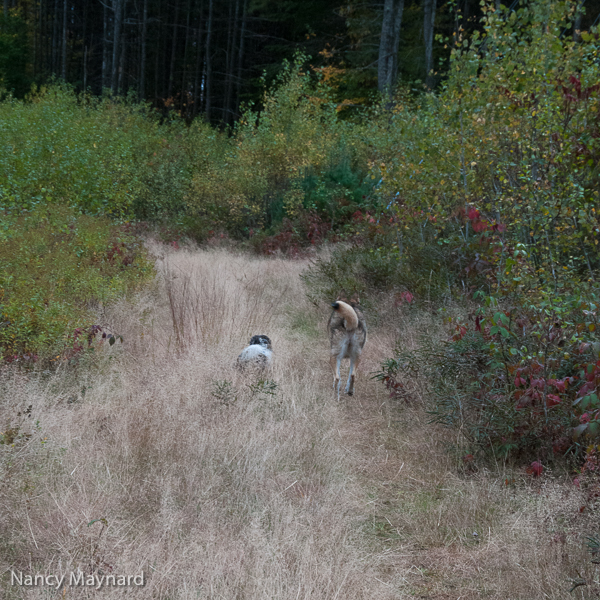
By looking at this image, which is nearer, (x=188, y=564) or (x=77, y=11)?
(x=188, y=564)

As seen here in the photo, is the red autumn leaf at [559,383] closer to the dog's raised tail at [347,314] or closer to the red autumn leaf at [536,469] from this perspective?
the red autumn leaf at [536,469]

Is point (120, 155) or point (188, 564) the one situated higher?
point (120, 155)

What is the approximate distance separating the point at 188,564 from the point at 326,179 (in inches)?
587

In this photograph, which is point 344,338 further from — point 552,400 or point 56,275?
point 56,275

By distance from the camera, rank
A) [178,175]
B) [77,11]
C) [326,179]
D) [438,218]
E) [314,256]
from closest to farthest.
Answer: [438,218] < [314,256] < [326,179] < [178,175] < [77,11]

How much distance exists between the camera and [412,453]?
4758 millimetres

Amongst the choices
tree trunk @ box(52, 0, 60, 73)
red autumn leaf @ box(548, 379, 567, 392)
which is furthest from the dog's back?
tree trunk @ box(52, 0, 60, 73)

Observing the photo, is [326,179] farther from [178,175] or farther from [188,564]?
[188,564]

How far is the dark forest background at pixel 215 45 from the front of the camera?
81.8 ft

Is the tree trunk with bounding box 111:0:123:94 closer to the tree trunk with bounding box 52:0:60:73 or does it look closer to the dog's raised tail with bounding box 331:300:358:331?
the tree trunk with bounding box 52:0:60:73

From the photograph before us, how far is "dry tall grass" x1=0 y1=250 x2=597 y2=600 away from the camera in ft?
9.73

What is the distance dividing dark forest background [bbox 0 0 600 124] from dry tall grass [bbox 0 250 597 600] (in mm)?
19216

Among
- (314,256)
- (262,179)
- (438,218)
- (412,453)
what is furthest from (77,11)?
(412,453)

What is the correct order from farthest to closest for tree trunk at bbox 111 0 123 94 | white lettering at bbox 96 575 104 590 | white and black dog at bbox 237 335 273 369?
1. tree trunk at bbox 111 0 123 94
2. white and black dog at bbox 237 335 273 369
3. white lettering at bbox 96 575 104 590
